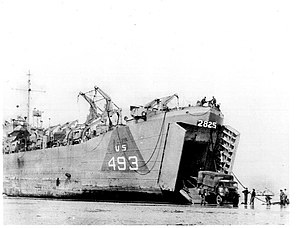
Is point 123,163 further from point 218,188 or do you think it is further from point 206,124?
point 218,188

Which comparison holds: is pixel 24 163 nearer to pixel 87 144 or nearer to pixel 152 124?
pixel 87 144

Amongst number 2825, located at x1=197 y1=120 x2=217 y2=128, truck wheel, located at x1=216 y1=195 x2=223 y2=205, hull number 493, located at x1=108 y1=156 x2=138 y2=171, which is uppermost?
number 2825, located at x1=197 y1=120 x2=217 y2=128

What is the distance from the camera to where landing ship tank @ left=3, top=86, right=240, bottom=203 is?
24.1 metres

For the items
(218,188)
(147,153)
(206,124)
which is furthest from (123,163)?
(218,188)

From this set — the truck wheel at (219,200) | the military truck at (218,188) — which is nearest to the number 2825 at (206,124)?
the military truck at (218,188)

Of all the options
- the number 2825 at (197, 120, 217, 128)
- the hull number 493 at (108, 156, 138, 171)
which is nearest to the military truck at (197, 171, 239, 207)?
the number 2825 at (197, 120, 217, 128)

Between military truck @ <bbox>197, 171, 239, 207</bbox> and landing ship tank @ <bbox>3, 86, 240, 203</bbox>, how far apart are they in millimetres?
674

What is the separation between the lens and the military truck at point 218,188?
22.8 metres

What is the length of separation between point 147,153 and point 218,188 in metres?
4.18

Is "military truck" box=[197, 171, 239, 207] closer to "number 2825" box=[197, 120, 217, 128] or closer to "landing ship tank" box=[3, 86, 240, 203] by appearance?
"landing ship tank" box=[3, 86, 240, 203]

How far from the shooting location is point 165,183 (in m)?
24.2

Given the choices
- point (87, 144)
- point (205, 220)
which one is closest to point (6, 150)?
point (87, 144)

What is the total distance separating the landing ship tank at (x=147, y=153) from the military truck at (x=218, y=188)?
2.21ft

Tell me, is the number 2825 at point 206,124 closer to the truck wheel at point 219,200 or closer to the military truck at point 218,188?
the military truck at point 218,188
